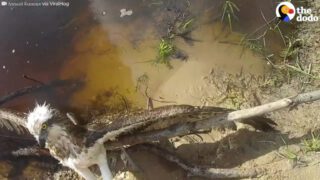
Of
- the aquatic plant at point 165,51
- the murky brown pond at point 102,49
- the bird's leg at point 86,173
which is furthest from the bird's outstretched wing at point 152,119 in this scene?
the aquatic plant at point 165,51

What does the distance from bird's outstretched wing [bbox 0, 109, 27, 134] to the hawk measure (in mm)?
197

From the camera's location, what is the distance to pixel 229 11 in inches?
108

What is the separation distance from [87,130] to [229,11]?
98cm

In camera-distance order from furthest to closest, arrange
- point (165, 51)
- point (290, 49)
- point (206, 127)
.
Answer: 1. point (165, 51)
2. point (290, 49)
3. point (206, 127)

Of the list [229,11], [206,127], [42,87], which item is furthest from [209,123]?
[42,87]

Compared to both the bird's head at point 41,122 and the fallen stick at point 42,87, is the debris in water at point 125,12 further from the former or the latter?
the bird's head at point 41,122

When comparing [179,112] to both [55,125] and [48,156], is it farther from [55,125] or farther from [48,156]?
[48,156]

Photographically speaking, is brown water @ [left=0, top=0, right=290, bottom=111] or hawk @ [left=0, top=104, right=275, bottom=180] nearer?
hawk @ [left=0, top=104, right=275, bottom=180]

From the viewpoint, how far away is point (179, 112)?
238 cm

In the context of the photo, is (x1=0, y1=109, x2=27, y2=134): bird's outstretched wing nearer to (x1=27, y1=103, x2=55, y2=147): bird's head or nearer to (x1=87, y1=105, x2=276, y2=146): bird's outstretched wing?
(x1=27, y1=103, x2=55, y2=147): bird's head

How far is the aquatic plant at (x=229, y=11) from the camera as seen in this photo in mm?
2732

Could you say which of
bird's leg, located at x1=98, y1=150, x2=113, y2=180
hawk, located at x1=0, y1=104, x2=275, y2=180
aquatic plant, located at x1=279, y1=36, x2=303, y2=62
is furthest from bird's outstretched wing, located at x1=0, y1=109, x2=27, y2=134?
aquatic plant, located at x1=279, y1=36, x2=303, y2=62

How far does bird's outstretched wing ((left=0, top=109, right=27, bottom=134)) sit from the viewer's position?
8.73ft

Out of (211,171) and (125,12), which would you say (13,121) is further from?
(211,171)
